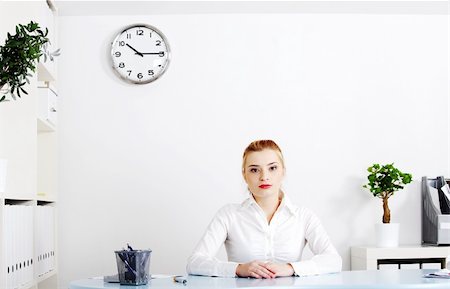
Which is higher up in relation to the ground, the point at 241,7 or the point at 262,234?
the point at 241,7

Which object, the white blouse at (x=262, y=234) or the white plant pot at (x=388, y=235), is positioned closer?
the white blouse at (x=262, y=234)

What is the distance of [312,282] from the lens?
260 centimetres

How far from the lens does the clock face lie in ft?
15.0

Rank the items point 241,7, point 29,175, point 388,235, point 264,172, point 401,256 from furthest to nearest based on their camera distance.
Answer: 1. point 241,7
2. point 388,235
3. point 401,256
4. point 29,175
5. point 264,172

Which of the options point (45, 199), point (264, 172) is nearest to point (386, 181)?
point (264, 172)

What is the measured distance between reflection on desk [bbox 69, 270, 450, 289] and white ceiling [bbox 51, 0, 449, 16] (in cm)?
211

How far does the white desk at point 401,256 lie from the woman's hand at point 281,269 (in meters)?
1.53

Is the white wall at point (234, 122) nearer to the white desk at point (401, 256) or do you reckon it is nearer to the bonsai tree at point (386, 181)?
the bonsai tree at point (386, 181)

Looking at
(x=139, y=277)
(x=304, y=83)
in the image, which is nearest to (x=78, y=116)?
(x=304, y=83)

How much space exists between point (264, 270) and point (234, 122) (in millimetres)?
1933

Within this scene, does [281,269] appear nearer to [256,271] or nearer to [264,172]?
[256,271]

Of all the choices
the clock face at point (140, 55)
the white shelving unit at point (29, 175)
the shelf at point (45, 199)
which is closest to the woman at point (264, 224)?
the white shelving unit at point (29, 175)

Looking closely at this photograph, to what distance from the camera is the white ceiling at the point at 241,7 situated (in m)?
4.46

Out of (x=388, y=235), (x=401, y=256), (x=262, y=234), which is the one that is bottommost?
(x=401, y=256)
